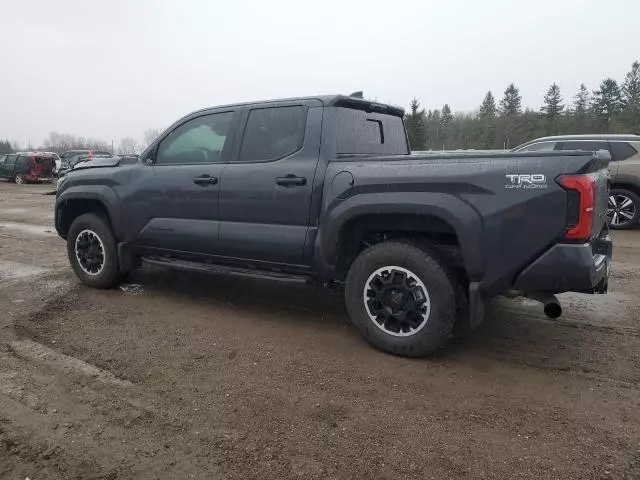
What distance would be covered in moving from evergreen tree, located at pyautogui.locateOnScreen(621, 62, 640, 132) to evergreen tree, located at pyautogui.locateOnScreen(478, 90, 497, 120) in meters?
13.4

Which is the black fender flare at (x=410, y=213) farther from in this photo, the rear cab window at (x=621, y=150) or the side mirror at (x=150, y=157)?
the rear cab window at (x=621, y=150)

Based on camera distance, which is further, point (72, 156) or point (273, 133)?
point (72, 156)

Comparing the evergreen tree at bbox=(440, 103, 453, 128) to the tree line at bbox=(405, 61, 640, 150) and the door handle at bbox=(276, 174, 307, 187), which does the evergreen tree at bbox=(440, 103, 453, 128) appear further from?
the door handle at bbox=(276, 174, 307, 187)

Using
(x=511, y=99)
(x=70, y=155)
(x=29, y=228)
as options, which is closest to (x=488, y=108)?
(x=511, y=99)

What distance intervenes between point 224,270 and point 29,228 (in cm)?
799

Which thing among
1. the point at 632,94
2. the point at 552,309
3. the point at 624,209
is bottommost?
Answer: the point at 552,309

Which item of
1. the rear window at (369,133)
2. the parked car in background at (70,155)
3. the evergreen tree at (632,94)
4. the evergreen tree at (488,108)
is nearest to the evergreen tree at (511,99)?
the evergreen tree at (488,108)

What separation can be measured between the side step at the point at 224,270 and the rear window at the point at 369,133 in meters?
1.11

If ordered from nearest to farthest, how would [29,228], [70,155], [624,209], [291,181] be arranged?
1. [291,181]
2. [624,209]
3. [29,228]
4. [70,155]

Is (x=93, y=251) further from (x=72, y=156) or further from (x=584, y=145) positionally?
(x=72, y=156)

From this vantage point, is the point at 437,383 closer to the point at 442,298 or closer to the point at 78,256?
the point at 442,298

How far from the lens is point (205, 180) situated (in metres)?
4.54

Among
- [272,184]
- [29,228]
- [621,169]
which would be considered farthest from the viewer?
[29,228]

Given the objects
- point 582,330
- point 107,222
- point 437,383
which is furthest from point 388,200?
point 107,222
